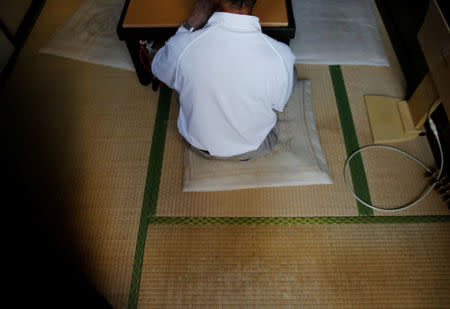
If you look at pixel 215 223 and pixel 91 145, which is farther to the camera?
pixel 91 145

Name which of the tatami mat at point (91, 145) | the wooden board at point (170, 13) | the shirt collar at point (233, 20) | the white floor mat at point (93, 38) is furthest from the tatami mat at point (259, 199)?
the white floor mat at point (93, 38)

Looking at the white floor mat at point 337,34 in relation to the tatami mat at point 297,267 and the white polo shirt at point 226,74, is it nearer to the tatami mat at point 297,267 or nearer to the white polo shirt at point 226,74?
the white polo shirt at point 226,74

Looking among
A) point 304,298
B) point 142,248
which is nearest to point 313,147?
point 304,298

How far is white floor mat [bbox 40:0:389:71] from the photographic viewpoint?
7.26 feet

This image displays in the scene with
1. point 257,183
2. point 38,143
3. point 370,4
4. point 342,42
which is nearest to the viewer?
point 257,183

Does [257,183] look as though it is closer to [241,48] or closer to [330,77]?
[241,48]

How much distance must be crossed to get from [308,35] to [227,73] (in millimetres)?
1666

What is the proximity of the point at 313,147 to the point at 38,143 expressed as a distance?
185 centimetres

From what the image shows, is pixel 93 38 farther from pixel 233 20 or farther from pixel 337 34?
pixel 337 34

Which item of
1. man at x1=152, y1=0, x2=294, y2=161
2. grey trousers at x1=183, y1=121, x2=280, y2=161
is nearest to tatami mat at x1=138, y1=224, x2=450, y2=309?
grey trousers at x1=183, y1=121, x2=280, y2=161

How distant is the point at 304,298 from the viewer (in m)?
1.41

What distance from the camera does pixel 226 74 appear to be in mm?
999

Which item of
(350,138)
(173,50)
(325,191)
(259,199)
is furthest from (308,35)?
(173,50)

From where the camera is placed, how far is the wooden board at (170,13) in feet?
5.25
